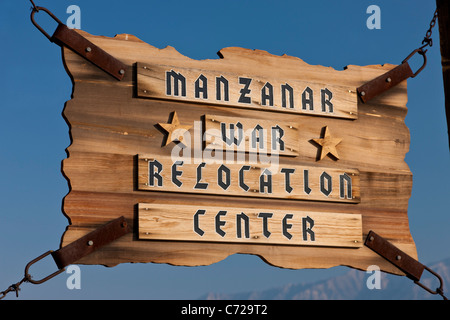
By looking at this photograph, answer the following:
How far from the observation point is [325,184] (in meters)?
5.57

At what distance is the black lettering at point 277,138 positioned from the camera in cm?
548

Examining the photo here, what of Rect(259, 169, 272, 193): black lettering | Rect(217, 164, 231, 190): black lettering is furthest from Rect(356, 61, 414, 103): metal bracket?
Rect(217, 164, 231, 190): black lettering

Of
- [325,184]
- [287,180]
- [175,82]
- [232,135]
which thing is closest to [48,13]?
[175,82]

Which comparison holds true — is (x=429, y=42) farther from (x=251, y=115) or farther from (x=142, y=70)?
(x=142, y=70)

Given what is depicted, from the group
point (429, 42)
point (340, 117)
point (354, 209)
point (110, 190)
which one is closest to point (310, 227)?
point (354, 209)

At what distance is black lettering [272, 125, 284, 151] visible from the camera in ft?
18.0

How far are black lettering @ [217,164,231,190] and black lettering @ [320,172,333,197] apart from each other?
0.76 m

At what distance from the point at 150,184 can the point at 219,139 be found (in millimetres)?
627

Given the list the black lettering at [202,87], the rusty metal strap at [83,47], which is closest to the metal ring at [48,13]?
the rusty metal strap at [83,47]

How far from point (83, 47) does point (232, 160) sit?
1.36 m

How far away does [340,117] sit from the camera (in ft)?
18.9

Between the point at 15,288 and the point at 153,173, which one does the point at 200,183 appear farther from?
the point at 15,288

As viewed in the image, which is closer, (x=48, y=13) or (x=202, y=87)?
(x=48, y=13)

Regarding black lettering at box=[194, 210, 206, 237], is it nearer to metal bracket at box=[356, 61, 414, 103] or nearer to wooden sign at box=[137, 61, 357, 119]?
wooden sign at box=[137, 61, 357, 119]
